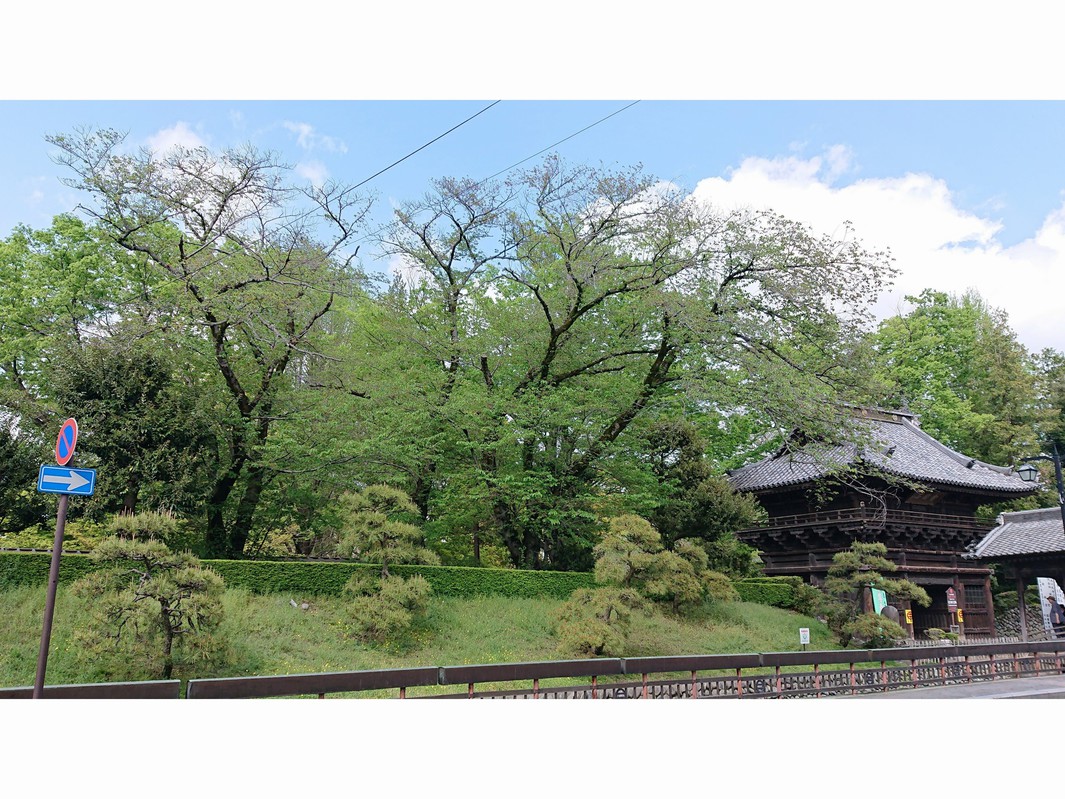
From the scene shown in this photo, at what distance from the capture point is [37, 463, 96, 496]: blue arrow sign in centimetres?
734

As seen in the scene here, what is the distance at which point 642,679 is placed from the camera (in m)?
12.6

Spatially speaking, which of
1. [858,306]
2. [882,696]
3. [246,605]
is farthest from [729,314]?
[246,605]

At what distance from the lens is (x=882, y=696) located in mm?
14070

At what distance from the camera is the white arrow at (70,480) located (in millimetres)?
7379

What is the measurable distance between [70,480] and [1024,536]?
100ft

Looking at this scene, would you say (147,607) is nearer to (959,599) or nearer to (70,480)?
(70,480)

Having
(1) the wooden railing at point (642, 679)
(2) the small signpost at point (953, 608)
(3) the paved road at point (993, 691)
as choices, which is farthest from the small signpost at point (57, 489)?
(2) the small signpost at point (953, 608)

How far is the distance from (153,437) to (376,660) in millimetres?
6809

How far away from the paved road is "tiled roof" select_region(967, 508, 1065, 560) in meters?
11.1

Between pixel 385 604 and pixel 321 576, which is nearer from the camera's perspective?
pixel 385 604

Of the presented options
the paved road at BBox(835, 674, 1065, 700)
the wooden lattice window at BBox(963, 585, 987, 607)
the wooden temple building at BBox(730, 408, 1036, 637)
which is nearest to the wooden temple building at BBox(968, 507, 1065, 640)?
the wooden temple building at BBox(730, 408, 1036, 637)

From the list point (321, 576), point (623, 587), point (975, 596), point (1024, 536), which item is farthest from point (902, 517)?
point (321, 576)

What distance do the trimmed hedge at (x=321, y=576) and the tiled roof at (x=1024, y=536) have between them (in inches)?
669

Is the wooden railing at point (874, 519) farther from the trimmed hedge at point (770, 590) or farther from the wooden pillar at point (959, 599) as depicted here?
the trimmed hedge at point (770, 590)
